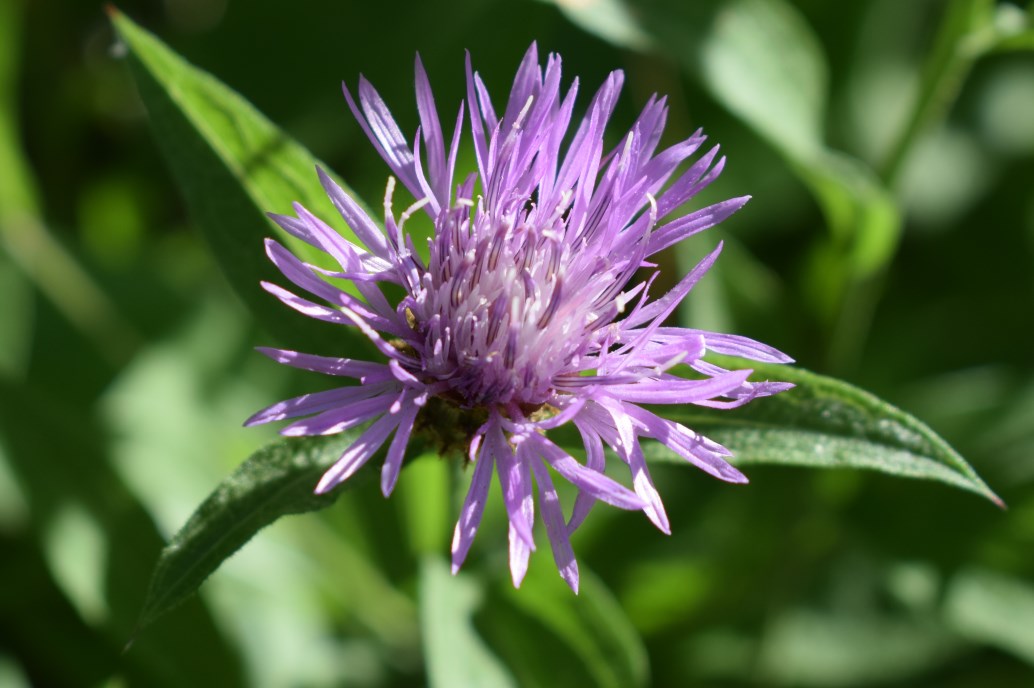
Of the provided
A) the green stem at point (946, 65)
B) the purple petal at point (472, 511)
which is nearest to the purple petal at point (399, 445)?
the purple petal at point (472, 511)

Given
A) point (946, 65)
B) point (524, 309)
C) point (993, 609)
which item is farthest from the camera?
point (993, 609)

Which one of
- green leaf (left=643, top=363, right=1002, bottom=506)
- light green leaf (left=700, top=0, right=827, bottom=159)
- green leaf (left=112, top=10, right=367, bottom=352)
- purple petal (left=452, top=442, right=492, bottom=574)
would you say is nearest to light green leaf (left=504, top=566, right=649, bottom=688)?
green leaf (left=643, top=363, right=1002, bottom=506)

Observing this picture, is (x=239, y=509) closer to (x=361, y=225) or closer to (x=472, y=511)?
(x=472, y=511)

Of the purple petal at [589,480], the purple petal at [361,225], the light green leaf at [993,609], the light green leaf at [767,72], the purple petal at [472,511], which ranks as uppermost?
the light green leaf at [767,72]

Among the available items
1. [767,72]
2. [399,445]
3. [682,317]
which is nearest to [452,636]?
[399,445]

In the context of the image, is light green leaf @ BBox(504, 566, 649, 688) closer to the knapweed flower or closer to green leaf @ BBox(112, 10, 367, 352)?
the knapweed flower

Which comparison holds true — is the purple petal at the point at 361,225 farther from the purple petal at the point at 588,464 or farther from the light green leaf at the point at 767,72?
the light green leaf at the point at 767,72

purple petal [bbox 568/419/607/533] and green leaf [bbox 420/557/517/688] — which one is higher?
purple petal [bbox 568/419/607/533]
